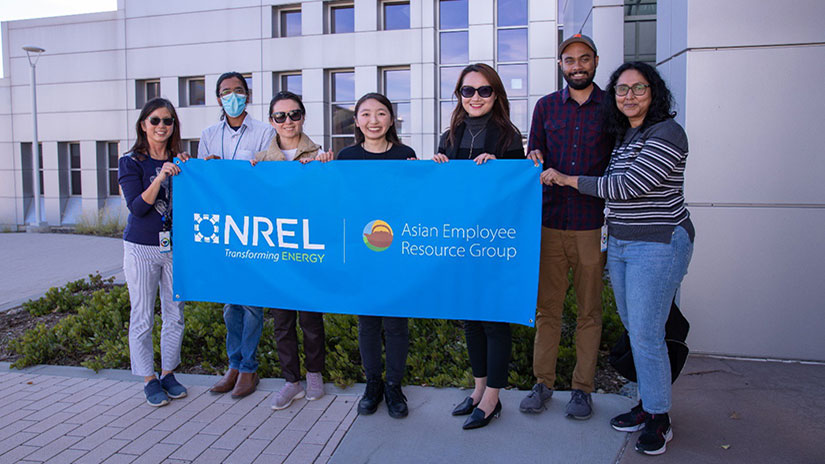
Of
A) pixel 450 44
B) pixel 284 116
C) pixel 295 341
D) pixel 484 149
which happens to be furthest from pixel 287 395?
pixel 450 44

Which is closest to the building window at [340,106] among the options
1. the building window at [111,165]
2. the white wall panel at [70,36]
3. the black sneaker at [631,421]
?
the white wall panel at [70,36]

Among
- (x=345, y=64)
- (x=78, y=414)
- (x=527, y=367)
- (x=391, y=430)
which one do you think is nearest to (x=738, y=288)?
(x=527, y=367)

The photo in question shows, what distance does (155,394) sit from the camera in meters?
4.28

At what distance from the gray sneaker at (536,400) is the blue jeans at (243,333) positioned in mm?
2007

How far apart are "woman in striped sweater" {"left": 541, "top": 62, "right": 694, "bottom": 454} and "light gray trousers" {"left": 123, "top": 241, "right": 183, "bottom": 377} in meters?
2.99

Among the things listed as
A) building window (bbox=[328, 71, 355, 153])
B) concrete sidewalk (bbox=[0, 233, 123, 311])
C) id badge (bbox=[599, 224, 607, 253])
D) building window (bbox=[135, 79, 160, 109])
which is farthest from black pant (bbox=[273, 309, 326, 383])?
building window (bbox=[135, 79, 160, 109])

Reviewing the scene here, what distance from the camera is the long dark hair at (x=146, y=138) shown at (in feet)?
13.8

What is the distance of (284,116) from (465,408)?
2.39 m

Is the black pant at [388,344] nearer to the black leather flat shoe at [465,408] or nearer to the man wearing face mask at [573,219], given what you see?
A: the black leather flat shoe at [465,408]

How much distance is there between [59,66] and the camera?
21.6 metres

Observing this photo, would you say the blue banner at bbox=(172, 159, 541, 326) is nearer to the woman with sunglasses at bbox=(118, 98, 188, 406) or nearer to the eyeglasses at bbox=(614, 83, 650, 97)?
the woman with sunglasses at bbox=(118, 98, 188, 406)

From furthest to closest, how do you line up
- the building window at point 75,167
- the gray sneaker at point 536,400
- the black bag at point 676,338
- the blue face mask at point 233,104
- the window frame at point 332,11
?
the building window at point 75,167 → the window frame at point 332,11 → the blue face mask at point 233,104 → the gray sneaker at point 536,400 → the black bag at point 676,338

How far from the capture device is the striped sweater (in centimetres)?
324

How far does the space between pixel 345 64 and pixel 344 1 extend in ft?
7.29
